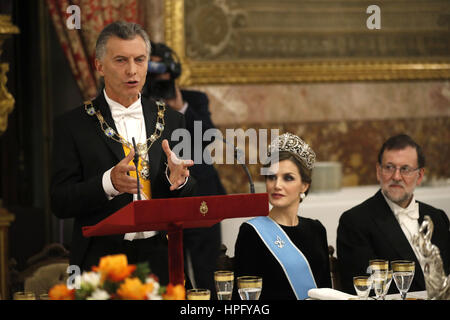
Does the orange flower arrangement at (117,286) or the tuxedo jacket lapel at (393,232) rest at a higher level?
the orange flower arrangement at (117,286)

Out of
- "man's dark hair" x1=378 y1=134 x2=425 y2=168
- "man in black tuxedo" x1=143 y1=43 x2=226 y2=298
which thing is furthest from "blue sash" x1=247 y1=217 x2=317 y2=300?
"man in black tuxedo" x1=143 y1=43 x2=226 y2=298

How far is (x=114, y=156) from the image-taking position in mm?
2619

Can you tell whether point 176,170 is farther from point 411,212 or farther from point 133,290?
point 411,212

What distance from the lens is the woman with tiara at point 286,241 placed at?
3.09 m

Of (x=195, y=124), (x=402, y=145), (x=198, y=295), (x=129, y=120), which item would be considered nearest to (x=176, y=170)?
(x=129, y=120)

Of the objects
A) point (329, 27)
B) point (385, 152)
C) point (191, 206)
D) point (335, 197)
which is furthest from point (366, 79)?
point (191, 206)

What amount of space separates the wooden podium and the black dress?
0.75 m

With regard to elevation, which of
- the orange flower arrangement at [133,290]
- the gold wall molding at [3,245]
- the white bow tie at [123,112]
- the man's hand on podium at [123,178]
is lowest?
the gold wall molding at [3,245]

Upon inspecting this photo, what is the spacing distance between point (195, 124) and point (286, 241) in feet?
4.29

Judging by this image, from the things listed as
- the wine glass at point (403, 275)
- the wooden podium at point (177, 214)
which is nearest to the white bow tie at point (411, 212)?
the wine glass at point (403, 275)

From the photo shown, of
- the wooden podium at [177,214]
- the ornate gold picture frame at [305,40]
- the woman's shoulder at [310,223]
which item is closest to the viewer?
the wooden podium at [177,214]

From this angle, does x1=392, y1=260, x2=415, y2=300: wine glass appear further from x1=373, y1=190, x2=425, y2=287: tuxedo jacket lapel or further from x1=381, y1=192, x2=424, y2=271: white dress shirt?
x1=381, y1=192, x2=424, y2=271: white dress shirt

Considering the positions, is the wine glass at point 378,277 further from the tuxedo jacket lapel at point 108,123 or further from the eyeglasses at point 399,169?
the eyeglasses at point 399,169
